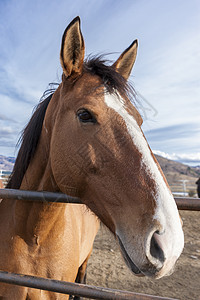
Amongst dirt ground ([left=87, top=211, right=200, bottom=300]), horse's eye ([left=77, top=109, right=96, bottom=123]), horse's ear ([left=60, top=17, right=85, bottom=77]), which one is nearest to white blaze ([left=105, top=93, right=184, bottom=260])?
horse's eye ([left=77, top=109, right=96, bottom=123])

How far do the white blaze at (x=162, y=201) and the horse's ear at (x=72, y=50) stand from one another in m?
0.52

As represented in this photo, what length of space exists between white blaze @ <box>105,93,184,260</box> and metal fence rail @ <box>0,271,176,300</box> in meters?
0.32

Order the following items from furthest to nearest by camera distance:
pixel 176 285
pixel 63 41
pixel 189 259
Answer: pixel 189 259 < pixel 176 285 < pixel 63 41

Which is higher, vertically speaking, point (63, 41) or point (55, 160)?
point (63, 41)

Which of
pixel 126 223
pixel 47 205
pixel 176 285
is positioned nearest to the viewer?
pixel 126 223

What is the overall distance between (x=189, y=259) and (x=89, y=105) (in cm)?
591

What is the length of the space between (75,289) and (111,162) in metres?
0.73

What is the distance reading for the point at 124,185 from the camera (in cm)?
121

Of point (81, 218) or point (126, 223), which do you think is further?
point (81, 218)

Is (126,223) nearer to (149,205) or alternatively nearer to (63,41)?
(149,205)

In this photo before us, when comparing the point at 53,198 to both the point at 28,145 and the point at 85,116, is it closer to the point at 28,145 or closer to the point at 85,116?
the point at 85,116

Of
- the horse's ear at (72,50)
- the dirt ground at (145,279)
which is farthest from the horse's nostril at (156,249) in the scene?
the dirt ground at (145,279)

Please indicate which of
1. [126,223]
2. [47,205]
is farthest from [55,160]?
[126,223]

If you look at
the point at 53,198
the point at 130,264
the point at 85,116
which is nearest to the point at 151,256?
the point at 130,264
